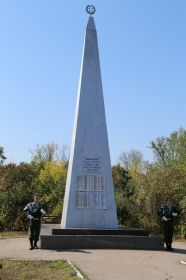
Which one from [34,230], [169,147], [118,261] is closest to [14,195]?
[34,230]

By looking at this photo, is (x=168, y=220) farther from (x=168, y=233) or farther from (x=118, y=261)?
(x=118, y=261)

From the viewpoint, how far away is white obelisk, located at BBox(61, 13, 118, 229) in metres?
14.8

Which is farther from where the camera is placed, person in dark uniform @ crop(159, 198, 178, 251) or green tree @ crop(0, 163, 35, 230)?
green tree @ crop(0, 163, 35, 230)

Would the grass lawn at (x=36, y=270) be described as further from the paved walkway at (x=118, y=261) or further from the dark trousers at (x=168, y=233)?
the dark trousers at (x=168, y=233)

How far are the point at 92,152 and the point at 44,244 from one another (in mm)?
3613

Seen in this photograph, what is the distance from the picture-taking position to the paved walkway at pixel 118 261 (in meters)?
8.82

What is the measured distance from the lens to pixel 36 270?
9.16 meters

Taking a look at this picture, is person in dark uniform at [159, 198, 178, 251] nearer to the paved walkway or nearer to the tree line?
the paved walkway

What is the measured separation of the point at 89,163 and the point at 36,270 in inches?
247

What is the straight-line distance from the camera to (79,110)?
1527cm

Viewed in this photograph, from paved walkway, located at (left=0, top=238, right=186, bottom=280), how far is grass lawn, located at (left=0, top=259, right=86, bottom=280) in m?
0.35

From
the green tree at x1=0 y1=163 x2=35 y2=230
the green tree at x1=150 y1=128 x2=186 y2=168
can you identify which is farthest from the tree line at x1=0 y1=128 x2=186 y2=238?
the green tree at x1=150 y1=128 x2=186 y2=168

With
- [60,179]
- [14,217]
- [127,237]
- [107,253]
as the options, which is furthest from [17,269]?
[60,179]

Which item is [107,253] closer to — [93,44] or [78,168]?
[78,168]
